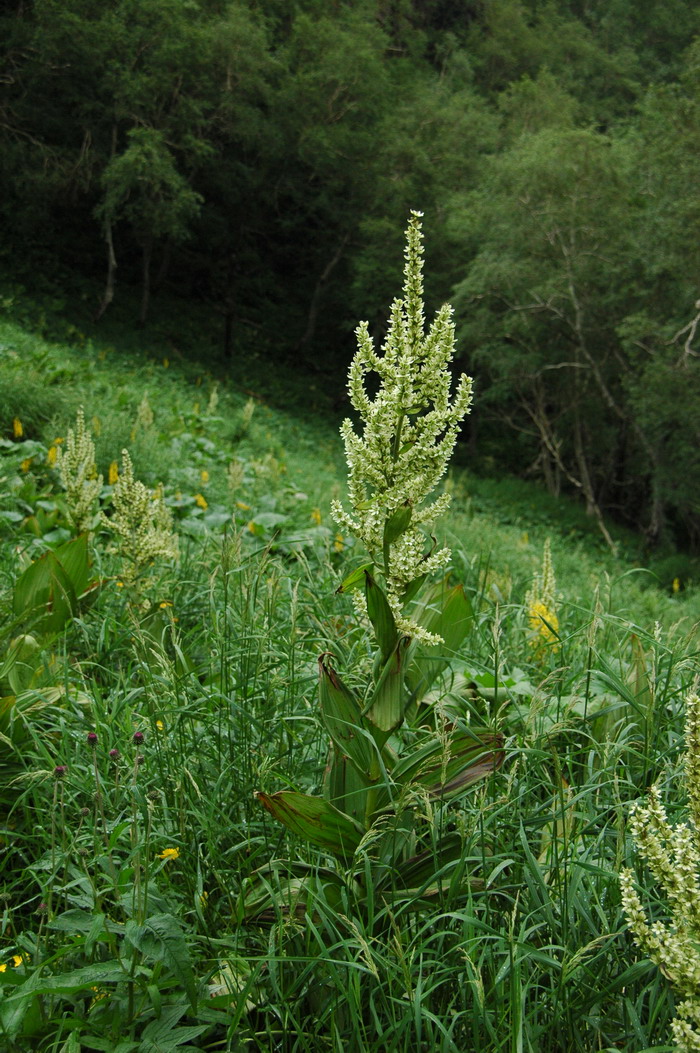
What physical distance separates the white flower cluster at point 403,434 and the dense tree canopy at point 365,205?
13948 mm

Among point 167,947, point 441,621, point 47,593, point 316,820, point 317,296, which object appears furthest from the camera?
point 317,296

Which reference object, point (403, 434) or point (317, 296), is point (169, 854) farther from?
point (317, 296)

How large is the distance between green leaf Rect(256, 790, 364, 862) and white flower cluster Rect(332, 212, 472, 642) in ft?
1.40

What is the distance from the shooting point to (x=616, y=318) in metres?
18.5

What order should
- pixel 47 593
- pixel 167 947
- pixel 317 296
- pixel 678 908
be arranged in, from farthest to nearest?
pixel 317 296
pixel 47 593
pixel 167 947
pixel 678 908

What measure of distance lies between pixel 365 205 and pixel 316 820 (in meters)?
25.1

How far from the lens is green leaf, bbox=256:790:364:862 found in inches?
60.8

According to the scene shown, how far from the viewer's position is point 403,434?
1.75 metres

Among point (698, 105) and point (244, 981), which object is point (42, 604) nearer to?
point (244, 981)

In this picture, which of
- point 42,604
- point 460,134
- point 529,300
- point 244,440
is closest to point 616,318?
point 529,300

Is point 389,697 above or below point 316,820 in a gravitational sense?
above

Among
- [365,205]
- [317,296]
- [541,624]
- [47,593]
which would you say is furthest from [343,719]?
[317,296]

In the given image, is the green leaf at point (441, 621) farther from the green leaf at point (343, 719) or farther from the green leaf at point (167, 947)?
the green leaf at point (167, 947)

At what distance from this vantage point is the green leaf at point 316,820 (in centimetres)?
→ 154
